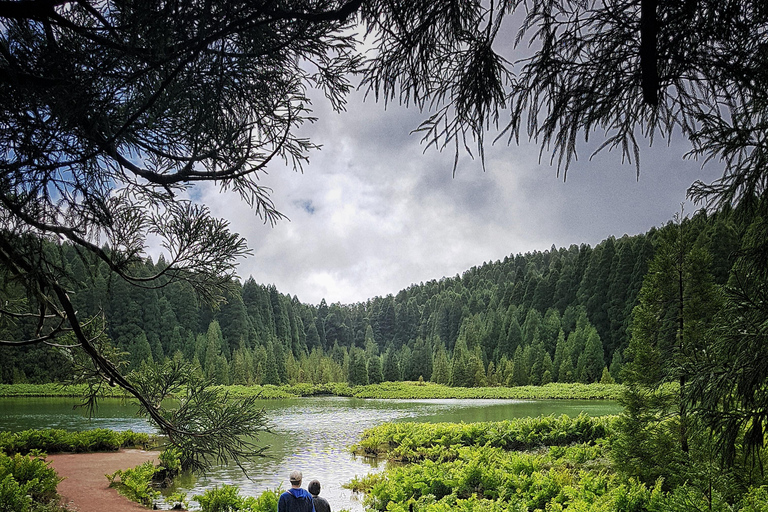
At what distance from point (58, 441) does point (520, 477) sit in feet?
41.1

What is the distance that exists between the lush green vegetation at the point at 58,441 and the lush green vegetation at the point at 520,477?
7.50 metres

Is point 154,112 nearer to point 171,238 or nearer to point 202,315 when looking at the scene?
point 171,238

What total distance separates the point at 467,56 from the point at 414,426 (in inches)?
646

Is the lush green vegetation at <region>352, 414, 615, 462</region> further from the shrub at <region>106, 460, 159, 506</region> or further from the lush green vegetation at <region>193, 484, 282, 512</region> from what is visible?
the lush green vegetation at <region>193, 484, 282, 512</region>

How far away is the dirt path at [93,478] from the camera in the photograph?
8.30m

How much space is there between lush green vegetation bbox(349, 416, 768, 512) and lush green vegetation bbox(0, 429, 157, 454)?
24.6ft

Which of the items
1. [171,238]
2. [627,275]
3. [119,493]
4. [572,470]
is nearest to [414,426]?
[572,470]

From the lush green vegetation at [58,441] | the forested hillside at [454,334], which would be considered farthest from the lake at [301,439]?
the forested hillside at [454,334]

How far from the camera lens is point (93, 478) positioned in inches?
412

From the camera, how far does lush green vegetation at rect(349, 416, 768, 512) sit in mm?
6247

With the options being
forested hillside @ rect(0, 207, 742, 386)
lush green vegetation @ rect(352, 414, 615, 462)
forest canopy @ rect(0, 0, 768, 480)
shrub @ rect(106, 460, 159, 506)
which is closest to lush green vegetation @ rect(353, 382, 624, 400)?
forested hillside @ rect(0, 207, 742, 386)

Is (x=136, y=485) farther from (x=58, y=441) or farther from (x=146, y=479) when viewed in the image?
(x=58, y=441)

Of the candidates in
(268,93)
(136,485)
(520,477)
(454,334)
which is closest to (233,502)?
(136,485)

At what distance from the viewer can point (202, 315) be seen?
78750 millimetres
